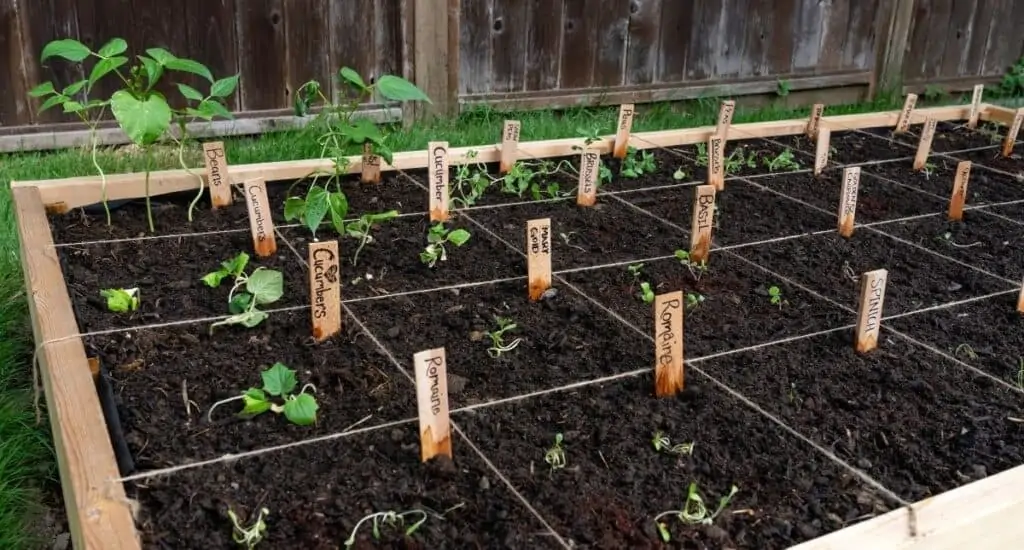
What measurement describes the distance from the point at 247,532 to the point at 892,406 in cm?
115

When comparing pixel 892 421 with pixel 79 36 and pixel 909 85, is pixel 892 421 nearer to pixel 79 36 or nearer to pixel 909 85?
pixel 79 36

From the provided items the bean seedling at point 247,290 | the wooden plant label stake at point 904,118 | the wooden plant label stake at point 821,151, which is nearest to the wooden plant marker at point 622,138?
the wooden plant label stake at point 821,151

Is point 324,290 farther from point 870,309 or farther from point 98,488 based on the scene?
point 870,309

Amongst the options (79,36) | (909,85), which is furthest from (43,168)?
(909,85)

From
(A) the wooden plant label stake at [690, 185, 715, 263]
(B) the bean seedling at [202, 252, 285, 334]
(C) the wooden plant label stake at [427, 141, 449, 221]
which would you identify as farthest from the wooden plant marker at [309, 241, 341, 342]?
(A) the wooden plant label stake at [690, 185, 715, 263]

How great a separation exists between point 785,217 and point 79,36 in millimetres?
2549

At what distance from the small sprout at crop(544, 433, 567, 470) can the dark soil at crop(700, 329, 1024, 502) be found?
16.8 inches

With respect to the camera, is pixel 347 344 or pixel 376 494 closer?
pixel 376 494

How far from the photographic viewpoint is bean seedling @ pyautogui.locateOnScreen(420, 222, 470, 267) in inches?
87.7

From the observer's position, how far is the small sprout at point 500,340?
5.98ft

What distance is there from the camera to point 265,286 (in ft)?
6.40

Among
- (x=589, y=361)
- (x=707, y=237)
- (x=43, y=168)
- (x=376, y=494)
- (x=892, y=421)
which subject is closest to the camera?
(x=376, y=494)

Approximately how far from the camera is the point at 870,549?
4.05 feet

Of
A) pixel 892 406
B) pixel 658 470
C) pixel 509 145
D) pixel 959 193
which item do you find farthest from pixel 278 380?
pixel 959 193
